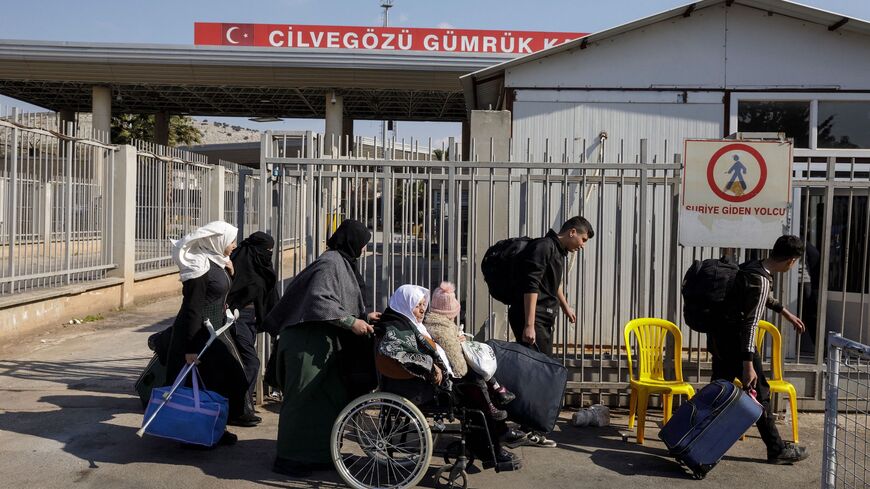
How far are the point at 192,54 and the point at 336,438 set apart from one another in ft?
60.0

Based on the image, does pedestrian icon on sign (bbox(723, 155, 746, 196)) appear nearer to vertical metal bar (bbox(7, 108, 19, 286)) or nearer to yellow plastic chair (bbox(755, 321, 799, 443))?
yellow plastic chair (bbox(755, 321, 799, 443))

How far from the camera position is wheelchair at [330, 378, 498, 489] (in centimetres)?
490

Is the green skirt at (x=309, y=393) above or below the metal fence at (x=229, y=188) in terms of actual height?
below

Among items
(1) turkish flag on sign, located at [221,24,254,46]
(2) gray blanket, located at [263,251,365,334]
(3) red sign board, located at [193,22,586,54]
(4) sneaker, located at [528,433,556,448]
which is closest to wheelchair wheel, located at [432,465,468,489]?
(4) sneaker, located at [528,433,556,448]

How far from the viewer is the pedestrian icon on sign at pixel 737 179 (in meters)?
6.74

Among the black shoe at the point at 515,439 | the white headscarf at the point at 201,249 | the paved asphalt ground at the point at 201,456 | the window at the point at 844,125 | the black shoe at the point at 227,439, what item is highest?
the window at the point at 844,125

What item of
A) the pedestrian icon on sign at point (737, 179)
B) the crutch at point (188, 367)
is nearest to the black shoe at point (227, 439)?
the crutch at point (188, 367)

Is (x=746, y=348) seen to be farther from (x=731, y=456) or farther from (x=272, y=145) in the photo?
(x=272, y=145)

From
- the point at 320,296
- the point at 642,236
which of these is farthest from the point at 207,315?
the point at 642,236

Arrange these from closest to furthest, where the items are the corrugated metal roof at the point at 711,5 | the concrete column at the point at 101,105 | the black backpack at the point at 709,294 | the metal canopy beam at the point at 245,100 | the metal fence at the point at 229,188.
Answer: the black backpack at the point at 709,294
the corrugated metal roof at the point at 711,5
the metal fence at the point at 229,188
the concrete column at the point at 101,105
the metal canopy beam at the point at 245,100

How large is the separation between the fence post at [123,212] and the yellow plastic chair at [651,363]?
892 centimetres

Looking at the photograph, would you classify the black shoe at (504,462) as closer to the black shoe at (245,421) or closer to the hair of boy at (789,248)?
the black shoe at (245,421)

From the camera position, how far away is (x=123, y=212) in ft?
41.0

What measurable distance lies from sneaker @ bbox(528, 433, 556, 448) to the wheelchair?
0.99 metres
